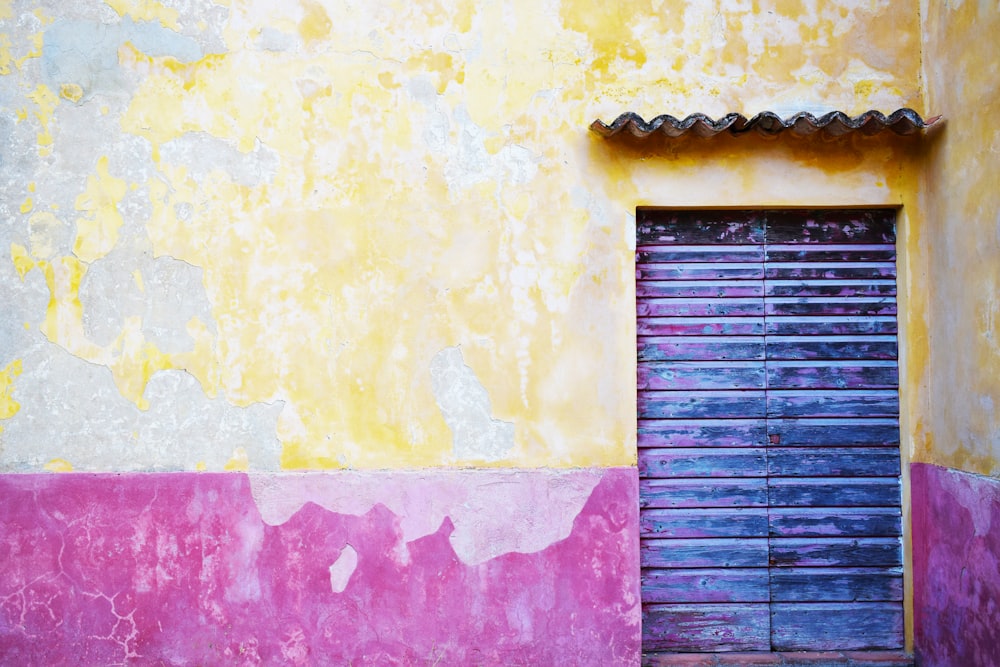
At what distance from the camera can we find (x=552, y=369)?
455 cm

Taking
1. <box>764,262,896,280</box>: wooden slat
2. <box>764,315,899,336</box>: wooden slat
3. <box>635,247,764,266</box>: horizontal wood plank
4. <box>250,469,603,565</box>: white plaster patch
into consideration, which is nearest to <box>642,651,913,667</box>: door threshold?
<box>250,469,603,565</box>: white plaster patch

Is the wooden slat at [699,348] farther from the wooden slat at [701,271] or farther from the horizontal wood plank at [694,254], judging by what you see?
the horizontal wood plank at [694,254]

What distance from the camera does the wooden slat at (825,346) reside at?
15.5 ft

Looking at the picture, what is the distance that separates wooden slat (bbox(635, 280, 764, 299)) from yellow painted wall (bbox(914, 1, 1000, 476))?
1.08 metres

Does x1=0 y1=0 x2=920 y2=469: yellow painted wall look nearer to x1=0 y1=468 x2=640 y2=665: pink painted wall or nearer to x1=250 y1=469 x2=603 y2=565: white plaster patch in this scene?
x1=250 y1=469 x2=603 y2=565: white plaster patch

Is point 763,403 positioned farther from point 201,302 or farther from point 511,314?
point 201,302

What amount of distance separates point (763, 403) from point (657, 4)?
2621mm

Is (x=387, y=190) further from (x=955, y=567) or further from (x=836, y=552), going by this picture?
(x=955, y=567)

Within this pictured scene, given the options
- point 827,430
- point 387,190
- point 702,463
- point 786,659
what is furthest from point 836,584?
point 387,190

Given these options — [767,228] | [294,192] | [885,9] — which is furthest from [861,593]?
[294,192]

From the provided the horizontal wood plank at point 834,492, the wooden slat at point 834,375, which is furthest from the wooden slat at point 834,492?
the wooden slat at point 834,375

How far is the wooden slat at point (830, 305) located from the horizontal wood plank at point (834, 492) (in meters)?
1.06

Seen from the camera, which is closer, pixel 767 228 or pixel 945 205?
pixel 945 205

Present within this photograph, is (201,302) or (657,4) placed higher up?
(657,4)
